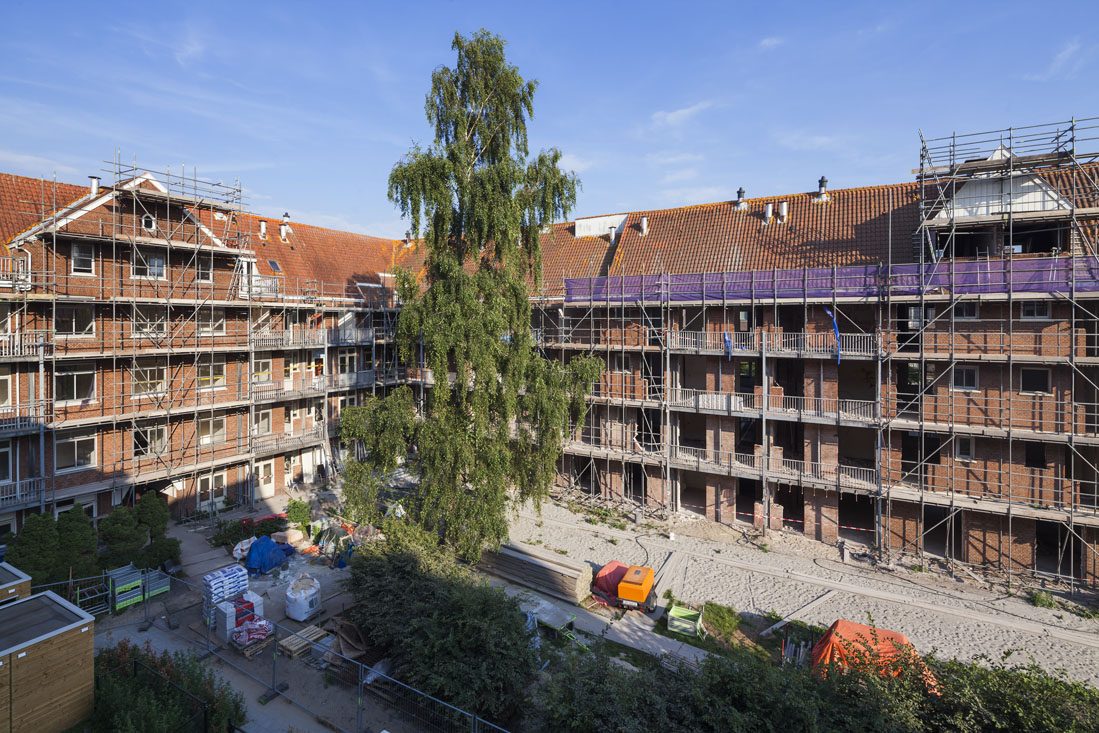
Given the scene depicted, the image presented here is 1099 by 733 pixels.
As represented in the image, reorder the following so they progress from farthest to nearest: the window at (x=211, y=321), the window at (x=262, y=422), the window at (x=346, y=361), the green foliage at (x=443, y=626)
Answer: the window at (x=346, y=361)
the window at (x=262, y=422)
the window at (x=211, y=321)
the green foliage at (x=443, y=626)

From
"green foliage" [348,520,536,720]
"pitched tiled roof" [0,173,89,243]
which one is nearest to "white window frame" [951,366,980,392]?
"green foliage" [348,520,536,720]

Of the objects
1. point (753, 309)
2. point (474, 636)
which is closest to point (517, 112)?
point (753, 309)

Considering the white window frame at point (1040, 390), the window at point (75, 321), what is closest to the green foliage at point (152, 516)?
the window at point (75, 321)

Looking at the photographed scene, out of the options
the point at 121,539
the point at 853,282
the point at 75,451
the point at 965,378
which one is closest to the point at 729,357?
the point at 853,282

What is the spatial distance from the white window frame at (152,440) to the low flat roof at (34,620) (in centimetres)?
897

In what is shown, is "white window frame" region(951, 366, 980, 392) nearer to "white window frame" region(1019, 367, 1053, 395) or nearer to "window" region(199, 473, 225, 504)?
"white window frame" region(1019, 367, 1053, 395)

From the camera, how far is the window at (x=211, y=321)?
71.6 feet

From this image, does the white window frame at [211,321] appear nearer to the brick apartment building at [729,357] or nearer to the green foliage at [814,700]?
the brick apartment building at [729,357]

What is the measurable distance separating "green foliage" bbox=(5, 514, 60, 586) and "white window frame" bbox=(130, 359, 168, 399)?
6004mm

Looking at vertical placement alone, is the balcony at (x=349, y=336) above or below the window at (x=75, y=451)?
above

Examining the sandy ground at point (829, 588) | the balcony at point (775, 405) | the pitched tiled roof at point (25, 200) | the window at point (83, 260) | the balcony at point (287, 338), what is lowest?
the sandy ground at point (829, 588)

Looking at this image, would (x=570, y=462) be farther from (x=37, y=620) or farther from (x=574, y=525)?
(x=37, y=620)

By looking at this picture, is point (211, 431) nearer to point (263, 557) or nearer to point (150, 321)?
point (150, 321)

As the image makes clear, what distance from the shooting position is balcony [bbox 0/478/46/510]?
54.0 feet
